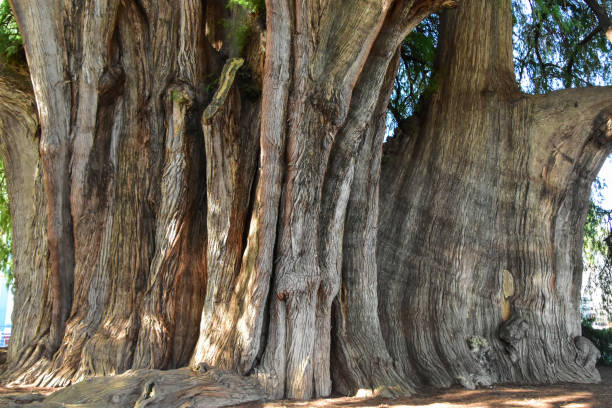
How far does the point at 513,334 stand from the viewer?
6.14 metres

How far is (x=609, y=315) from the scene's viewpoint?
9625 mm

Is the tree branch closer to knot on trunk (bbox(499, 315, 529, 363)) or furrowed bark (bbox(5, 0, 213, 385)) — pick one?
knot on trunk (bbox(499, 315, 529, 363))

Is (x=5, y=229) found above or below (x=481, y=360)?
above

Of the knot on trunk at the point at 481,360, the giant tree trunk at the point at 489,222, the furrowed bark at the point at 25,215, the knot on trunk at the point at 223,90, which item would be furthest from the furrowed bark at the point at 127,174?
the knot on trunk at the point at 481,360

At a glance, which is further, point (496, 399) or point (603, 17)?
point (603, 17)

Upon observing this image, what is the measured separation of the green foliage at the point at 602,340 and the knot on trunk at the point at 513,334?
11.4ft

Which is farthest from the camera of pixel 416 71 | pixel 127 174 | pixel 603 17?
pixel 416 71

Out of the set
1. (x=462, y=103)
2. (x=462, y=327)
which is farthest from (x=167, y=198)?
(x=462, y=103)

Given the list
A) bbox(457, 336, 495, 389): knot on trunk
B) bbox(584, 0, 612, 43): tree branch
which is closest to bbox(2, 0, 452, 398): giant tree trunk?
bbox(457, 336, 495, 389): knot on trunk

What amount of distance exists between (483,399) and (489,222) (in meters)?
2.45

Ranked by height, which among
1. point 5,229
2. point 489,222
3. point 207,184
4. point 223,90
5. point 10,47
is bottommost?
point 489,222

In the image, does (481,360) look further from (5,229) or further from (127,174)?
(5,229)

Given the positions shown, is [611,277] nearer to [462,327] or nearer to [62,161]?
[462,327]

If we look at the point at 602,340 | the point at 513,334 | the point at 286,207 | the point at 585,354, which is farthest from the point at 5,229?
the point at 602,340
